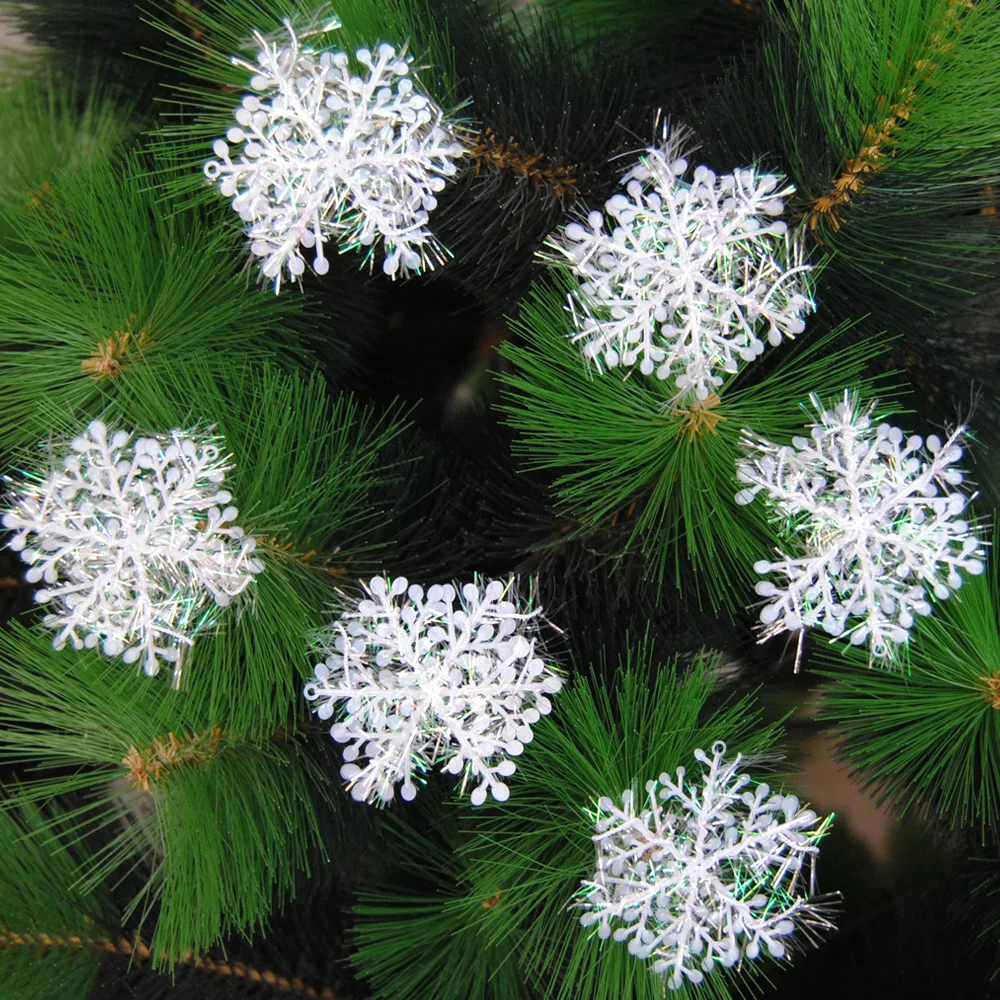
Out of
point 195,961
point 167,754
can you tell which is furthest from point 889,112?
point 195,961

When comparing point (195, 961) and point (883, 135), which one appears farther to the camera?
point (195, 961)

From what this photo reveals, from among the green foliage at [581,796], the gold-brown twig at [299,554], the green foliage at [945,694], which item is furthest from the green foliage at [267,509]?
the green foliage at [945,694]

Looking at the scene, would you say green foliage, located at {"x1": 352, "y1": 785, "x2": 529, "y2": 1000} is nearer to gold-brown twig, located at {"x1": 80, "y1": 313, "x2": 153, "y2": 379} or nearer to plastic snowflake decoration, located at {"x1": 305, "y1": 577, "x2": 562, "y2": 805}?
plastic snowflake decoration, located at {"x1": 305, "y1": 577, "x2": 562, "y2": 805}

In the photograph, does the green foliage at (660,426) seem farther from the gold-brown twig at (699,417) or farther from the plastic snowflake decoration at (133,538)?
the plastic snowflake decoration at (133,538)

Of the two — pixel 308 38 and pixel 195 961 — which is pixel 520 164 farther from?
pixel 195 961

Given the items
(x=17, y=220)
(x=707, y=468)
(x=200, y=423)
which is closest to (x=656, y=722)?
(x=707, y=468)

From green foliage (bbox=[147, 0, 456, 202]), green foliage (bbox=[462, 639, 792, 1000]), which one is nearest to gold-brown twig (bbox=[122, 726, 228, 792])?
green foliage (bbox=[462, 639, 792, 1000])

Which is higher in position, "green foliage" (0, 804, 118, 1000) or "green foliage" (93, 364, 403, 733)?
"green foliage" (93, 364, 403, 733)
